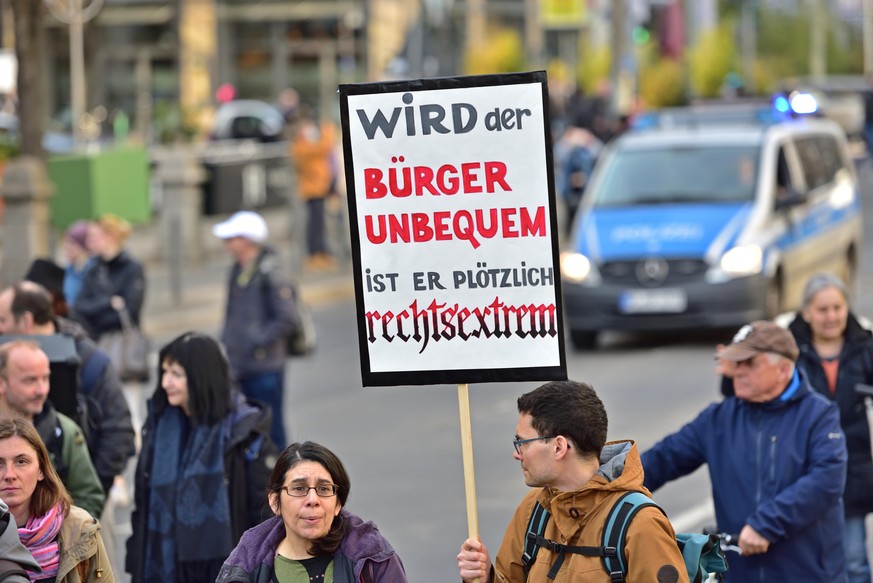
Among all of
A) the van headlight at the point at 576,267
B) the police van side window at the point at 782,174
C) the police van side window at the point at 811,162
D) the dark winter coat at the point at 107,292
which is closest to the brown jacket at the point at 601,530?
the dark winter coat at the point at 107,292

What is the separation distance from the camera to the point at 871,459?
7.39 m

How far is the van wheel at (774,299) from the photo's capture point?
16.6m

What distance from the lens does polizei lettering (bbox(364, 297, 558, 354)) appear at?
528 centimetres

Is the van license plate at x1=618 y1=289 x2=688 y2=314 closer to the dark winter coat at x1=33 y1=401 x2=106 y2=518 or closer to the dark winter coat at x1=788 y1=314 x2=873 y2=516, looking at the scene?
the dark winter coat at x1=788 y1=314 x2=873 y2=516

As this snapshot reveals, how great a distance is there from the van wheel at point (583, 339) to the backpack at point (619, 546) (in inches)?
470

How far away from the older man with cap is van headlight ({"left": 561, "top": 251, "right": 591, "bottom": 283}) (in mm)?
10140

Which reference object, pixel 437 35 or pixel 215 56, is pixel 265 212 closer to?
pixel 437 35

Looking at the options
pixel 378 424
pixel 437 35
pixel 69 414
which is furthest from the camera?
pixel 437 35

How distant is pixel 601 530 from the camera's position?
4656mm

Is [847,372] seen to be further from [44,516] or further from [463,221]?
[44,516]

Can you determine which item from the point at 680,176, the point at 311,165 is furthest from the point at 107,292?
the point at 311,165

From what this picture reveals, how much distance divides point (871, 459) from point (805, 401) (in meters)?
1.06

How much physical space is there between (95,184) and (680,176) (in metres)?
5.61

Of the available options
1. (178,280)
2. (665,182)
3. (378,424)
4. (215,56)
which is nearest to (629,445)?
(378,424)
